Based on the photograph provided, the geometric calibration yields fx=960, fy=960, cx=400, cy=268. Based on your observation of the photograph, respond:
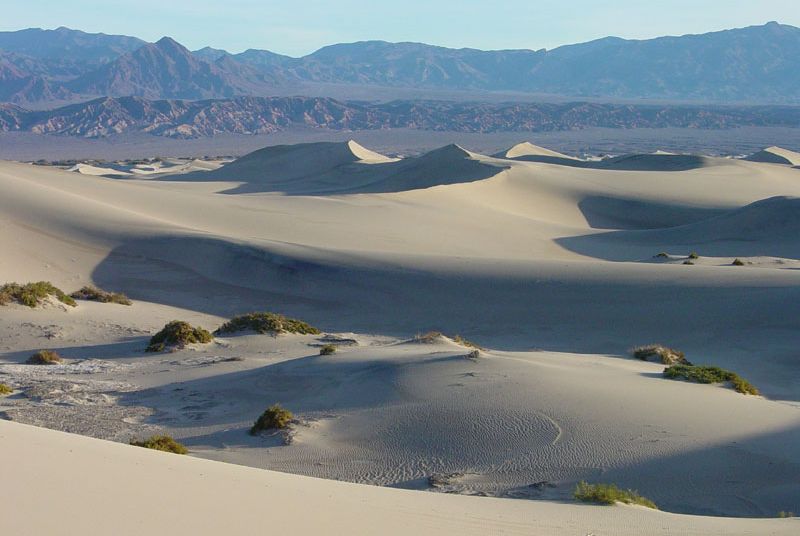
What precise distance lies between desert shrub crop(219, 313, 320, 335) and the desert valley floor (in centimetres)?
51

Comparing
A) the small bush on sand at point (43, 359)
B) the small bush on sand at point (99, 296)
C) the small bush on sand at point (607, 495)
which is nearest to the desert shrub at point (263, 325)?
the small bush on sand at point (43, 359)

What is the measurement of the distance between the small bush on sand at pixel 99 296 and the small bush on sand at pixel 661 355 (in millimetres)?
10917

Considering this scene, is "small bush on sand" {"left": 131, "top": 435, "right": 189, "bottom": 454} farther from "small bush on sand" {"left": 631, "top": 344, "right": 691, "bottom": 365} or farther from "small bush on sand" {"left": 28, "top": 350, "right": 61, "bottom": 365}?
"small bush on sand" {"left": 631, "top": 344, "right": 691, "bottom": 365}

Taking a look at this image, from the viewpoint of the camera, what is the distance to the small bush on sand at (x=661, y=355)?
1573 cm

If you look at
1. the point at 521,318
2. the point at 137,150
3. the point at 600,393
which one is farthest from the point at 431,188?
the point at 137,150

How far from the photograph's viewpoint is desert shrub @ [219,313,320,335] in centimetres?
1773

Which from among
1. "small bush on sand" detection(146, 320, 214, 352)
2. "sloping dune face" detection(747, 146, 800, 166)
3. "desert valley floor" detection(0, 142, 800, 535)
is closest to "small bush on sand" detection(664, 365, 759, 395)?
"desert valley floor" detection(0, 142, 800, 535)

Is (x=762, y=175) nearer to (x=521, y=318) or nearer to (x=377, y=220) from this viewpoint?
(x=377, y=220)

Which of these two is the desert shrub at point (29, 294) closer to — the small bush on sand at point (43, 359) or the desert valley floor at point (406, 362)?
the desert valley floor at point (406, 362)

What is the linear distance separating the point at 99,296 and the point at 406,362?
10142 mm

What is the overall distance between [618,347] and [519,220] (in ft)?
71.2

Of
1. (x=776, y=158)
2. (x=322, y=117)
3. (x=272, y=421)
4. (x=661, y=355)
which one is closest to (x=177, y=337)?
(x=272, y=421)

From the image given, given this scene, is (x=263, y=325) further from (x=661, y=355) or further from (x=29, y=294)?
(x=661, y=355)

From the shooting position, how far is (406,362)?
13047 millimetres
